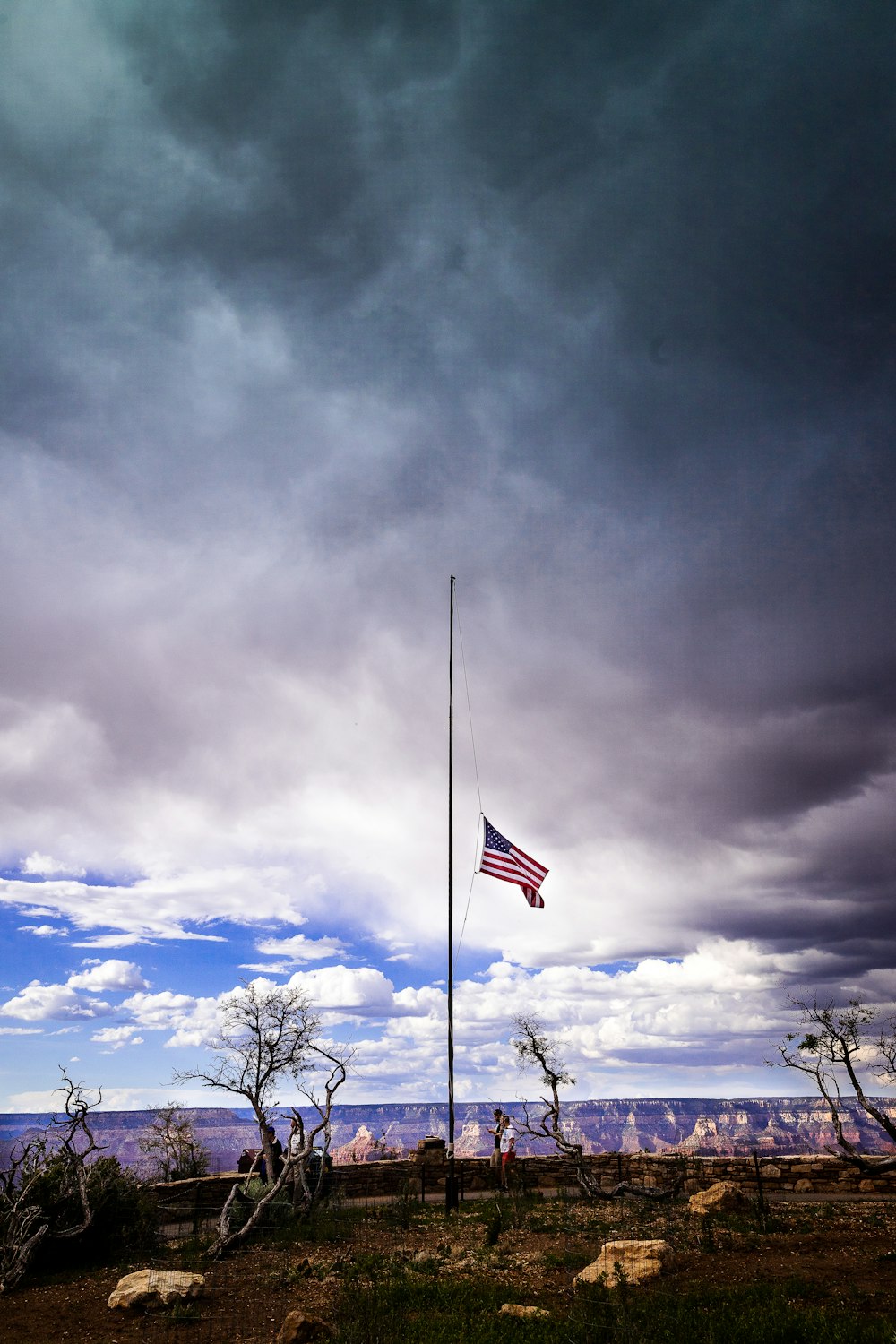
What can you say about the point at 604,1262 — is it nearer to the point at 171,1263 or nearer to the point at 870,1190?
the point at 171,1263

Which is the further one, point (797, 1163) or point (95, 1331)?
point (797, 1163)

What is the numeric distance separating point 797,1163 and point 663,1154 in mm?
5070

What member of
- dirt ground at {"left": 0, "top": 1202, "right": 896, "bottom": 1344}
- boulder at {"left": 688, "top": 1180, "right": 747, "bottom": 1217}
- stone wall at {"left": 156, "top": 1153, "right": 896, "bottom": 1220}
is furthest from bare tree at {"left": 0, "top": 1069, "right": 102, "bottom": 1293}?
boulder at {"left": 688, "top": 1180, "right": 747, "bottom": 1217}

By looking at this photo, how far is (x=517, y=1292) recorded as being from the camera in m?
15.0

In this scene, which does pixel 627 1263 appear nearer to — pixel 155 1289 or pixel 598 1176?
pixel 155 1289

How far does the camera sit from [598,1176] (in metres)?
30.4

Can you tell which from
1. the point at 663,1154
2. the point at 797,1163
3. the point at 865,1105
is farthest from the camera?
the point at 663,1154

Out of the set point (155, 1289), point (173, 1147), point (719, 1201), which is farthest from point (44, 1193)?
point (719, 1201)

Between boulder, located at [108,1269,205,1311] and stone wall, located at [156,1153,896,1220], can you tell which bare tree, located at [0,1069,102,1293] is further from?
stone wall, located at [156,1153,896,1220]

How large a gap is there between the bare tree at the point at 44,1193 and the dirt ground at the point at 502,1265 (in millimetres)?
862

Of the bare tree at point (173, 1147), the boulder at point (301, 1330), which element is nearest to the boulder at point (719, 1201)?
the boulder at point (301, 1330)

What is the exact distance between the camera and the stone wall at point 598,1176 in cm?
2656

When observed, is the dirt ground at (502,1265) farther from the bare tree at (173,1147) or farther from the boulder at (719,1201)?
the bare tree at (173,1147)

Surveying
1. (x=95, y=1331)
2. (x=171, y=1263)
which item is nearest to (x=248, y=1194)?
(x=171, y=1263)
